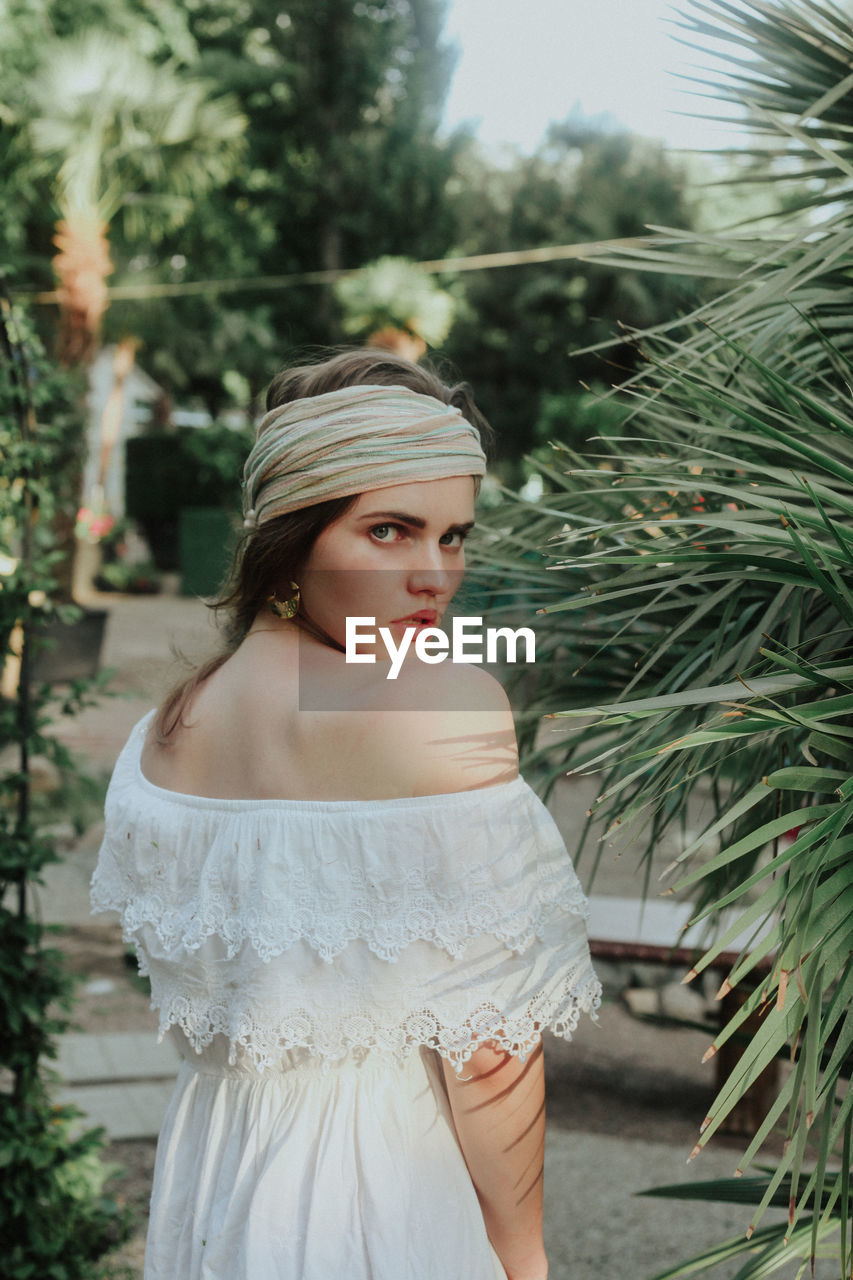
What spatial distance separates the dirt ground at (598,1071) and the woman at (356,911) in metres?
2.59

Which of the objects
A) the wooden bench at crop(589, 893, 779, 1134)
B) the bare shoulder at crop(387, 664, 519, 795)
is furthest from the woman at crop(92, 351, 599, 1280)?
the wooden bench at crop(589, 893, 779, 1134)

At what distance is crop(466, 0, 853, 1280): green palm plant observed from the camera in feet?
3.63

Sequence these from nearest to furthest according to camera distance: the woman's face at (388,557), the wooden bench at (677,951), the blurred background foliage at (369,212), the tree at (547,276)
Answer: the woman's face at (388,557)
the wooden bench at (677,951)
the blurred background foliage at (369,212)
the tree at (547,276)

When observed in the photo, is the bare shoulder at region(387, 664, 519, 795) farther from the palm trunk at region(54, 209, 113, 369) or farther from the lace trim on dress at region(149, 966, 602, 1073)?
the palm trunk at region(54, 209, 113, 369)

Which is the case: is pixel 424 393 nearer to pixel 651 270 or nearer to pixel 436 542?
pixel 436 542

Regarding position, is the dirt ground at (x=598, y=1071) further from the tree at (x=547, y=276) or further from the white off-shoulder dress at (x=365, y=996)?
the tree at (x=547, y=276)

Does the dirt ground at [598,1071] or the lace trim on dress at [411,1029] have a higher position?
the lace trim on dress at [411,1029]

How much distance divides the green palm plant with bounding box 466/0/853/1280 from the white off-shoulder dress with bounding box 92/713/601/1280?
0.17 metres

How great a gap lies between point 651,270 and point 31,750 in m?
1.88

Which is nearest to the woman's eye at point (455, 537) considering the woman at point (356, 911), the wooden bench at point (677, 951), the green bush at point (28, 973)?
the woman at point (356, 911)

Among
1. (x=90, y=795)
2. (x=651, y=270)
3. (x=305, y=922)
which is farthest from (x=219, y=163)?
(x=305, y=922)

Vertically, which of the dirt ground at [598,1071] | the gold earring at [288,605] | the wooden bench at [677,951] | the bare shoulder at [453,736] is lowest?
the dirt ground at [598,1071]

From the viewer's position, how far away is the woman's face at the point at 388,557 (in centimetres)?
136

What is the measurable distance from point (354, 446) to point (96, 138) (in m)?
12.0
